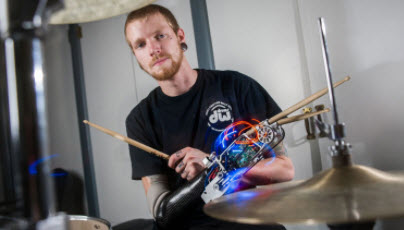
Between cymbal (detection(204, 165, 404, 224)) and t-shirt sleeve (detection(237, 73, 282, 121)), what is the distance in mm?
452

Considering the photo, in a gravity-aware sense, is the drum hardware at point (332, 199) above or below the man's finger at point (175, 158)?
below

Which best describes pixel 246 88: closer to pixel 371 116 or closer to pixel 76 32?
pixel 371 116

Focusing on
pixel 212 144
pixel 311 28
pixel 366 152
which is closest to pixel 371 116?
pixel 366 152

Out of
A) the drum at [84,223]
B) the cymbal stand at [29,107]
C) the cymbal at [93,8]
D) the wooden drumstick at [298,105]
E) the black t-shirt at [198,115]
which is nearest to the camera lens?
the cymbal stand at [29,107]

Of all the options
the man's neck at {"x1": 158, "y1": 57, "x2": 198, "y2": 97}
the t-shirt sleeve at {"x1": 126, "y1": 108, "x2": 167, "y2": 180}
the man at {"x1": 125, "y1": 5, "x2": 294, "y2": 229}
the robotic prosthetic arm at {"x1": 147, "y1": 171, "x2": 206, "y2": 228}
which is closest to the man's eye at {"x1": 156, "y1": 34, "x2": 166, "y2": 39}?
the man at {"x1": 125, "y1": 5, "x2": 294, "y2": 229}

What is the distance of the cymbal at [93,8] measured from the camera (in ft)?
1.86

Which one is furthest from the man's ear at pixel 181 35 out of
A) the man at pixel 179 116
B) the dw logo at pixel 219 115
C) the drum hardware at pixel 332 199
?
the drum hardware at pixel 332 199

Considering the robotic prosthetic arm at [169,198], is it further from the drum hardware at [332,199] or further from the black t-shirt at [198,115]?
the drum hardware at [332,199]

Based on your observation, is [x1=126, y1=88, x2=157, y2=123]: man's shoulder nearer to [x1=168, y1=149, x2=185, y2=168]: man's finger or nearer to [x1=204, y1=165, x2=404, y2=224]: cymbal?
[x1=168, y1=149, x2=185, y2=168]: man's finger

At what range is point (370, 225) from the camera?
1.87 ft

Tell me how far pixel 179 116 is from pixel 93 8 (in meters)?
0.55

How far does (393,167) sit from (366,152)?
0.08 metres

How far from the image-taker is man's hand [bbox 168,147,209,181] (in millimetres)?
997

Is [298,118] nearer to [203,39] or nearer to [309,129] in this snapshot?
[309,129]
